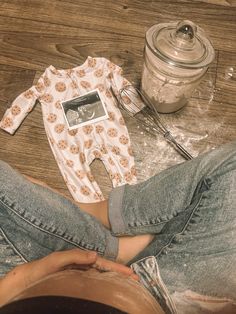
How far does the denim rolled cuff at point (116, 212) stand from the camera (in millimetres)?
863

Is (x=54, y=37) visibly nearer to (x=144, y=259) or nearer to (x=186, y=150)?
(x=186, y=150)

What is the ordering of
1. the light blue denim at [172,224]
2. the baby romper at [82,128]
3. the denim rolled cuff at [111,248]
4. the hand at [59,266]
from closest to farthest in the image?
1. the hand at [59,266]
2. the light blue denim at [172,224]
3. the denim rolled cuff at [111,248]
4. the baby romper at [82,128]

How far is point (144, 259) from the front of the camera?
0.74 m

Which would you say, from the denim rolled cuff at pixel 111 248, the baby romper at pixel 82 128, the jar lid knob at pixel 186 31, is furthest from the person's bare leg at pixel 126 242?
the jar lid knob at pixel 186 31

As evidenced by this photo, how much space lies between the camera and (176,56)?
93 centimetres

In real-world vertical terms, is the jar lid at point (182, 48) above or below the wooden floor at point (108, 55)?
above

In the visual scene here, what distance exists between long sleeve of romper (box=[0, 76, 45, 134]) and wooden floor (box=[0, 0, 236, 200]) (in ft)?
0.07

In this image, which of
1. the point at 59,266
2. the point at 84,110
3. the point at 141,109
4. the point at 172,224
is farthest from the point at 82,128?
the point at 59,266

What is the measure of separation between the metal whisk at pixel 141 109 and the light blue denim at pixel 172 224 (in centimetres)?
32

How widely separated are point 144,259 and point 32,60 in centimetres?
77

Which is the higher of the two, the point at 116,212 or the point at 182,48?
the point at 182,48

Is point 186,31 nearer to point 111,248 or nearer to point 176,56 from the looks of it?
point 176,56

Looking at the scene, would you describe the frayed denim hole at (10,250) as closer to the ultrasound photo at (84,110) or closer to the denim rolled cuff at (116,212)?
the denim rolled cuff at (116,212)

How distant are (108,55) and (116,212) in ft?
1.89
